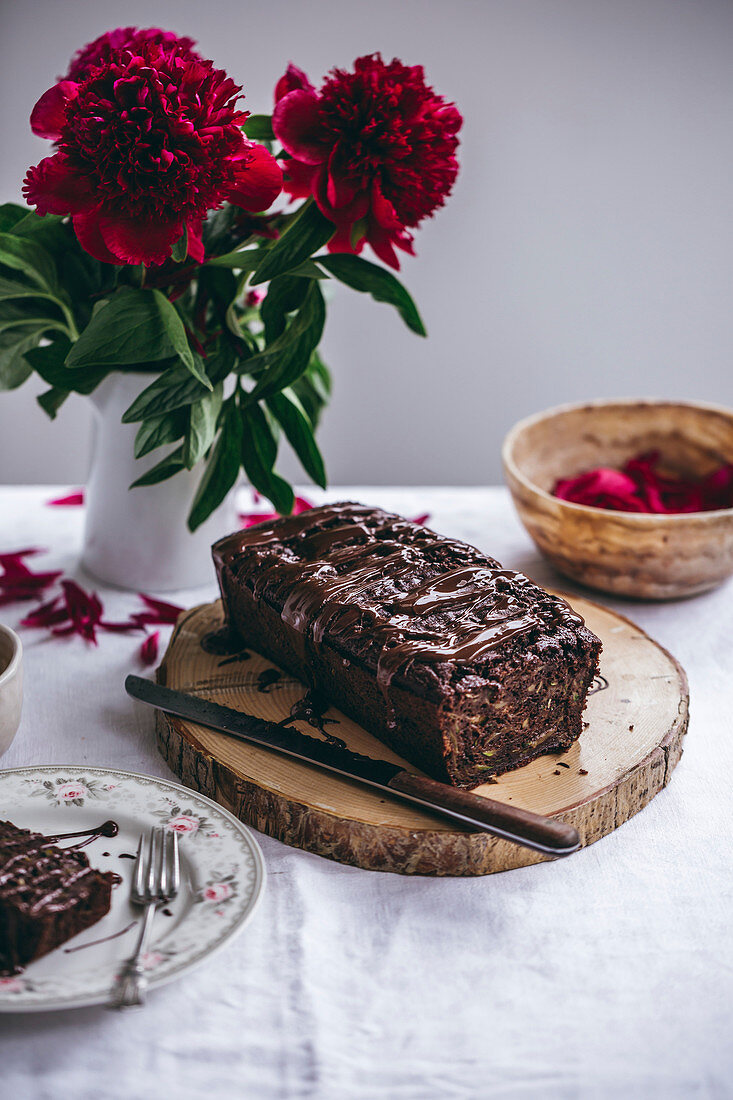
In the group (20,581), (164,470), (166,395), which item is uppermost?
(166,395)

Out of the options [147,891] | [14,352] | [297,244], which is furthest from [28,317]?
[147,891]

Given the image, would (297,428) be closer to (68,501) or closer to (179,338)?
(179,338)

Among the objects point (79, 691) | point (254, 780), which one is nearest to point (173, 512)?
point (79, 691)

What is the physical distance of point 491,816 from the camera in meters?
1.02

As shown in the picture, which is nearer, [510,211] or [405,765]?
[405,765]

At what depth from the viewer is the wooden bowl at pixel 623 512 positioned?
5.14 feet

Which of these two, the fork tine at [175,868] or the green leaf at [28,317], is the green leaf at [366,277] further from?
the fork tine at [175,868]

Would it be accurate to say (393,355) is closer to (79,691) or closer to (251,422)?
(251,422)

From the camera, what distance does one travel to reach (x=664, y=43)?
307 cm

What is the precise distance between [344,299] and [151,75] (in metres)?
2.19

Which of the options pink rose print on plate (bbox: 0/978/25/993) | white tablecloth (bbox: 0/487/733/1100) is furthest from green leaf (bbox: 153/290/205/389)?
pink rose print on plate (bbox: 0/978/25/993)

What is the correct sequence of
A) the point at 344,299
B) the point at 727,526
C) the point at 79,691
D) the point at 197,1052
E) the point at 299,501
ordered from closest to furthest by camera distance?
the point at 197,1052, the point at 79,691, the point at 727,526, the point at 299,501, the point at 344,299

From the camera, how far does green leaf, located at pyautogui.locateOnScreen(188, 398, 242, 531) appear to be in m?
1.47

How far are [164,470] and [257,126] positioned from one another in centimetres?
51
